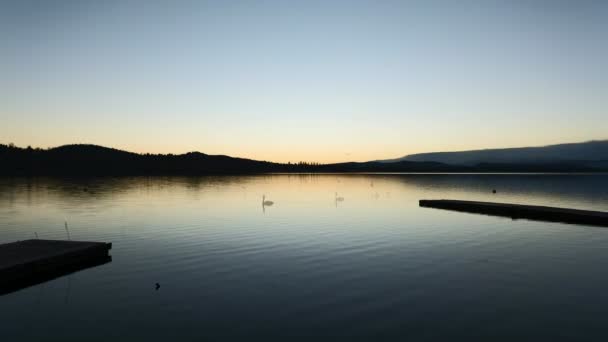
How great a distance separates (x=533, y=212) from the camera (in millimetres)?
44281

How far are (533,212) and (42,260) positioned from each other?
149 ft

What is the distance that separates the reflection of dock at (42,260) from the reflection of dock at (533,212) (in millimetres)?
41242

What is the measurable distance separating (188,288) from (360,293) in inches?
291

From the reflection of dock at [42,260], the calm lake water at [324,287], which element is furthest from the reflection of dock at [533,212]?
the reflection of dock at [42,260]

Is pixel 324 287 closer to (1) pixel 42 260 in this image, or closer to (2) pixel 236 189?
(1) pixel 42 260

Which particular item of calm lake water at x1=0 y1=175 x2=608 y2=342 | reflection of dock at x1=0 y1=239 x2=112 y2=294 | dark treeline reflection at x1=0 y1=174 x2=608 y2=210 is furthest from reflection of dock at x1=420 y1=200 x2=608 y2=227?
reflection of dock at x1=0 y1=239 x2=112 y2=294

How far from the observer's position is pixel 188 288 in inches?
687

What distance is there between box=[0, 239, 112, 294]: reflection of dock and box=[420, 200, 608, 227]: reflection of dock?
4124cm

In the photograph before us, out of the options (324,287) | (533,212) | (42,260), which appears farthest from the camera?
(533,212)

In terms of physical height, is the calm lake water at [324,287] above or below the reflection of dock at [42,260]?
below

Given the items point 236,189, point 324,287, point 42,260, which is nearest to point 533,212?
point 324,287

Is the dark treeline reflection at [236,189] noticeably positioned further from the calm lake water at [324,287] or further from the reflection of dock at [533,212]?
the calm lake water at [324,287]

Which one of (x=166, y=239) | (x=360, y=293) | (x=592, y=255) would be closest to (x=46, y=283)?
(x=166, y=239)

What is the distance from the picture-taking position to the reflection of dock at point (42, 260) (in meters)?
18.3
